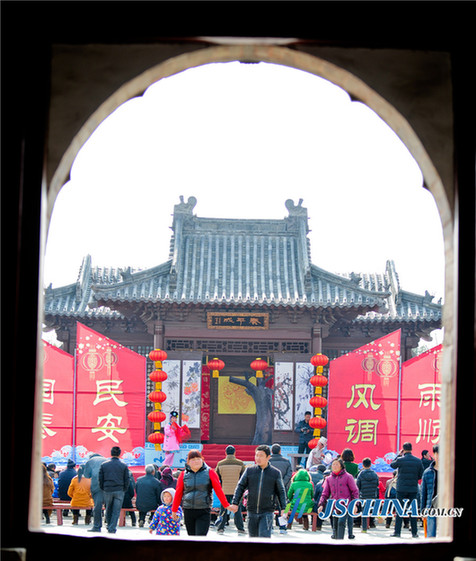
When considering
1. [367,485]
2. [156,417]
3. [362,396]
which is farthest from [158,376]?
[367,485]

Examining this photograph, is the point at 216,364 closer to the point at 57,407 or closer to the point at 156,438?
the point at 156,438

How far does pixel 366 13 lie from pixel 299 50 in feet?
2.07

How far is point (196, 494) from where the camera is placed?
293 inches

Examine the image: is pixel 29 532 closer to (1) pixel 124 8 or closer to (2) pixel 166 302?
(1) pixel 124 8

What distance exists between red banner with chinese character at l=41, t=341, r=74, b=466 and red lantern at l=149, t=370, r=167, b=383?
14.5 feet

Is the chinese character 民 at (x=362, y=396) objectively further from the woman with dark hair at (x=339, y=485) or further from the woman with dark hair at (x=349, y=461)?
the woman with dark hair at (x=339, y=485)

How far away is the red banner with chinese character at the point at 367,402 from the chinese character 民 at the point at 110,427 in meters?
3.97

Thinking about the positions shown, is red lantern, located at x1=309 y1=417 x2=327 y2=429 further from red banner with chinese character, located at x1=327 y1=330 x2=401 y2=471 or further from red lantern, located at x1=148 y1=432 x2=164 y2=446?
red lantern, located at x1=148 y1=432 x2=164 y2=446

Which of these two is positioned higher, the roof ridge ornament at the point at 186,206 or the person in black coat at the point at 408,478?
the roof ridge ornament at the point at 186,206

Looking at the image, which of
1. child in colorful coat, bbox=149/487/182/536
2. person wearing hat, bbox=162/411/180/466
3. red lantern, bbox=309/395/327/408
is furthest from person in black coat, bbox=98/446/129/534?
red lantern, bbox=309/395/327/408

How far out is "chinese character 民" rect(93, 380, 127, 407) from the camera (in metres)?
13.4

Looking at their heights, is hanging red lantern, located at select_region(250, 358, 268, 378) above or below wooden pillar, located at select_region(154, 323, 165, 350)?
below

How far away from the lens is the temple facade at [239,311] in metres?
18.9

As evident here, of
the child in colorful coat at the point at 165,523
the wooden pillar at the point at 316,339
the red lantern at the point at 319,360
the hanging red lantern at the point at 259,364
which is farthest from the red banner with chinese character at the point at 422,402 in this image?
the child in colorful coat at the point at 165,523
